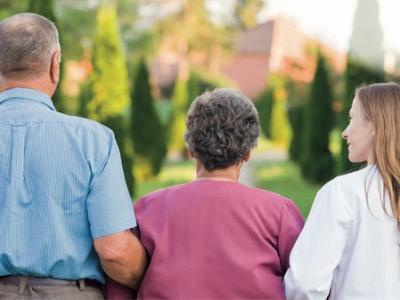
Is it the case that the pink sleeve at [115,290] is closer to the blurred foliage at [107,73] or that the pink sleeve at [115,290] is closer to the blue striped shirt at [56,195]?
the blue striped shirt at [56,195]

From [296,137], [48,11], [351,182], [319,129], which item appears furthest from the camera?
[296,137]

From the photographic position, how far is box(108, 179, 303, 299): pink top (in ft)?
9.14

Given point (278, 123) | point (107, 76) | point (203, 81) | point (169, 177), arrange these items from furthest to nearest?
1. point (278, 123)
2. point (203, 81)
3. point (169, 177)
4. point (107, 76)

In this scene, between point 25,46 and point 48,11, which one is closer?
point 25,46

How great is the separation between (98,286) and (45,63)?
2.86 ft

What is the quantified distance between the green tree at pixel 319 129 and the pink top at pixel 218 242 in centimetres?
1482

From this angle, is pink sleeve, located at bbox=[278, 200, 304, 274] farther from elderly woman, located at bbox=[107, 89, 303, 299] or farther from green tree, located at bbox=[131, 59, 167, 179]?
green tree, located at bbox=[131, 59, 167, 179]

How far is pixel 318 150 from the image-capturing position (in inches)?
704

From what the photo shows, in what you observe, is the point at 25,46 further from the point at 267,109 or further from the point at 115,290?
the point at 267,109

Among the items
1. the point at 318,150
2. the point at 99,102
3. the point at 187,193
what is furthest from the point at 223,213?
the point at 318,150

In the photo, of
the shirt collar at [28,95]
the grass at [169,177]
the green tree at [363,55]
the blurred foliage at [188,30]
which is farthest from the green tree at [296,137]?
the shirt collar at [28,95]

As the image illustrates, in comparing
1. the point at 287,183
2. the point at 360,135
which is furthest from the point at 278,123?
the point at 360,135

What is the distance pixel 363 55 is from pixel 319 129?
4750 mm

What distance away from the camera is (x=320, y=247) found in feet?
9.00
